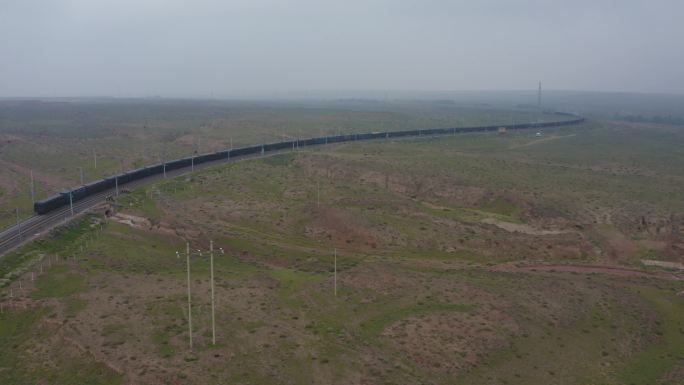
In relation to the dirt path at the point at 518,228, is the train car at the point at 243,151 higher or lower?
higher

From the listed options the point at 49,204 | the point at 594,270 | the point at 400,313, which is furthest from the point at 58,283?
the point at 594,270

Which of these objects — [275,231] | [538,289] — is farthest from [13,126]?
[538,289]

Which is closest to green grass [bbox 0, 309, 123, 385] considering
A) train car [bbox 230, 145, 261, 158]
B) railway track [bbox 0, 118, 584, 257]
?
railway track [bbox 0, 118, 584, 257]

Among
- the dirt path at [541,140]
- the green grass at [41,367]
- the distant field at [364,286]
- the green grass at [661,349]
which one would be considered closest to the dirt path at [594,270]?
the distant field at [364,286]

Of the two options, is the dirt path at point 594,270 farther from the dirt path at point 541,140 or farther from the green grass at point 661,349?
the dirt path at point 541,140

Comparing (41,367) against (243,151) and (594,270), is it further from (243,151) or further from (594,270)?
(243,151)

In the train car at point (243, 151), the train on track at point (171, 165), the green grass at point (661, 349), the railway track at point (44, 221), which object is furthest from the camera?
the train car at point (243, 151)

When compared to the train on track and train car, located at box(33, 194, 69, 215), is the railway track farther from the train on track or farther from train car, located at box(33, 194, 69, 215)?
the train on track
